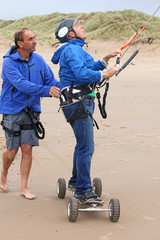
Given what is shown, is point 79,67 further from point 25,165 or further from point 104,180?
point 104,180

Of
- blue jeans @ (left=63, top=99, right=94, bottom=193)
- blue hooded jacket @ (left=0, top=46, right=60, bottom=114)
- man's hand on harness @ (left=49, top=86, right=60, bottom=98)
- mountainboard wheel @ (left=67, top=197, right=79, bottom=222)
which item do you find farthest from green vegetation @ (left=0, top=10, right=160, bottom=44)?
mountainboard wheel @ (left=67, top=197, right=79, bottom=222)

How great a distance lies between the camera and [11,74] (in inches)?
192

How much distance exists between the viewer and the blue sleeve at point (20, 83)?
477cm

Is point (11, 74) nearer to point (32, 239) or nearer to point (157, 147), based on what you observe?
point (32, 239)

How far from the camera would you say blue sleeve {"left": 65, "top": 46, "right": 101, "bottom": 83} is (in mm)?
4312

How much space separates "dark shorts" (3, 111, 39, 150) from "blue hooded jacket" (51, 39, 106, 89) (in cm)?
77

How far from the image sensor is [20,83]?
4.80 metres

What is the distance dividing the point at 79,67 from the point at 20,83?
81 cm

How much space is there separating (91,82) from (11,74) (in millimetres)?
952

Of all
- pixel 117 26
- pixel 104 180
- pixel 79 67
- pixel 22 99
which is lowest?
pixel 104 180

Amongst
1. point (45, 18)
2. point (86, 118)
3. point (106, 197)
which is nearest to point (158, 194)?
point (106, 197)

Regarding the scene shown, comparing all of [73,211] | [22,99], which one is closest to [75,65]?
[22,99]

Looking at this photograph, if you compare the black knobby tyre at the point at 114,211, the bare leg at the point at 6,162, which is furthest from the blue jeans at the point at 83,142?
the bare leg at the point at 6,162

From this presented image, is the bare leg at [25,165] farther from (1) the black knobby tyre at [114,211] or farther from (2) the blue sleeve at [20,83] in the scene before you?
(1) the black knobby tyre at [114,211]
